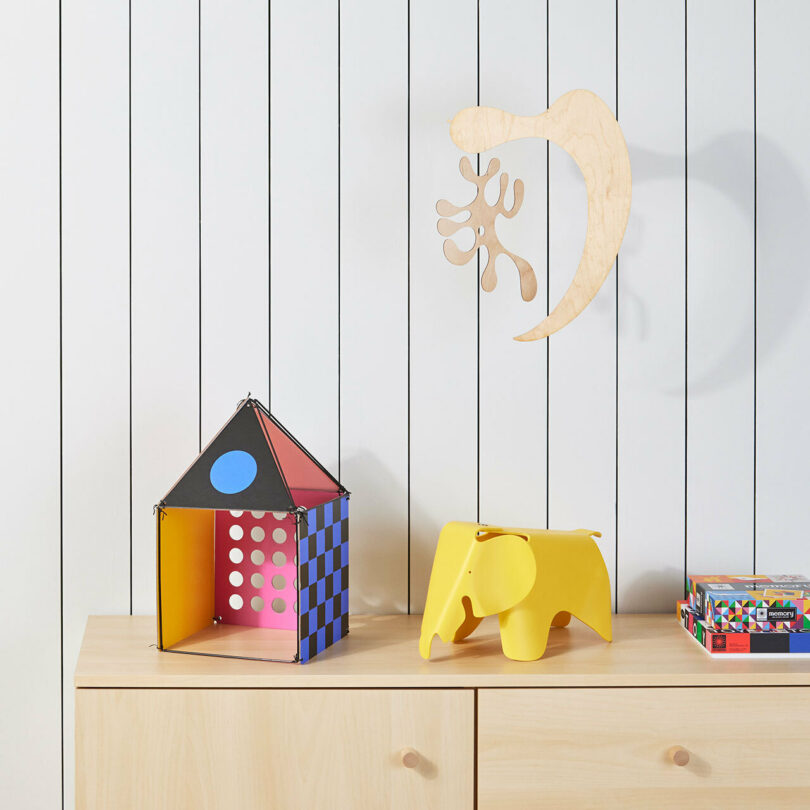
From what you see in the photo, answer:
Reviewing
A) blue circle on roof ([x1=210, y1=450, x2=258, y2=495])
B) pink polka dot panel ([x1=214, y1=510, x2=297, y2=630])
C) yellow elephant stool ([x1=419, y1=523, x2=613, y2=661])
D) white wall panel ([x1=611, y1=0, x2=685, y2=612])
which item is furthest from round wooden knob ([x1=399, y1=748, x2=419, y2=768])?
white wall panel ([x1=611, y1=0, x2=685, y2=612])

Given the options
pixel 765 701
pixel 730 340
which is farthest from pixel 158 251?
pixel 765 701

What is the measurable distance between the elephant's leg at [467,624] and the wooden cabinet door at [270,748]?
0.47 feet

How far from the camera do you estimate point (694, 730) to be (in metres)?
1.08

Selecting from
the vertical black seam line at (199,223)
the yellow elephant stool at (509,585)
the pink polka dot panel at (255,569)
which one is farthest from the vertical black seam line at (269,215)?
the yellow elephant stool at (509,585)

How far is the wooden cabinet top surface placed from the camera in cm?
105

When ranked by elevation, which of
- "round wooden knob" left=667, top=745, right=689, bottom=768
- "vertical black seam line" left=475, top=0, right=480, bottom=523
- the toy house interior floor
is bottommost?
"round wooden knob" left=667, top=745, right=689, bottom=768

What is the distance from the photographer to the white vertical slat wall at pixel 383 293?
1.35m

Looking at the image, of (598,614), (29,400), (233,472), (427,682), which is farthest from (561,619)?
(29,400)

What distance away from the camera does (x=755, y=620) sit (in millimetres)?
1178

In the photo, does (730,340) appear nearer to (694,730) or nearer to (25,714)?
(694,730)

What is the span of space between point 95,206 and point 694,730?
1245 mm

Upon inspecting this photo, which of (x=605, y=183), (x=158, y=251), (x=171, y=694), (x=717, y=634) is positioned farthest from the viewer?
(x=158, y=251)

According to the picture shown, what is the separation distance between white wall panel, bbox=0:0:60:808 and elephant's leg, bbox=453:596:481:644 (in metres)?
0.69

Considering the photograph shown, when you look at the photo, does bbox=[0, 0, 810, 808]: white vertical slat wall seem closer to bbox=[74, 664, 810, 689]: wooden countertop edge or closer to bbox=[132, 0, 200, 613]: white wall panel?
bbox=[132, 0, 200, 613]: white wall panel
